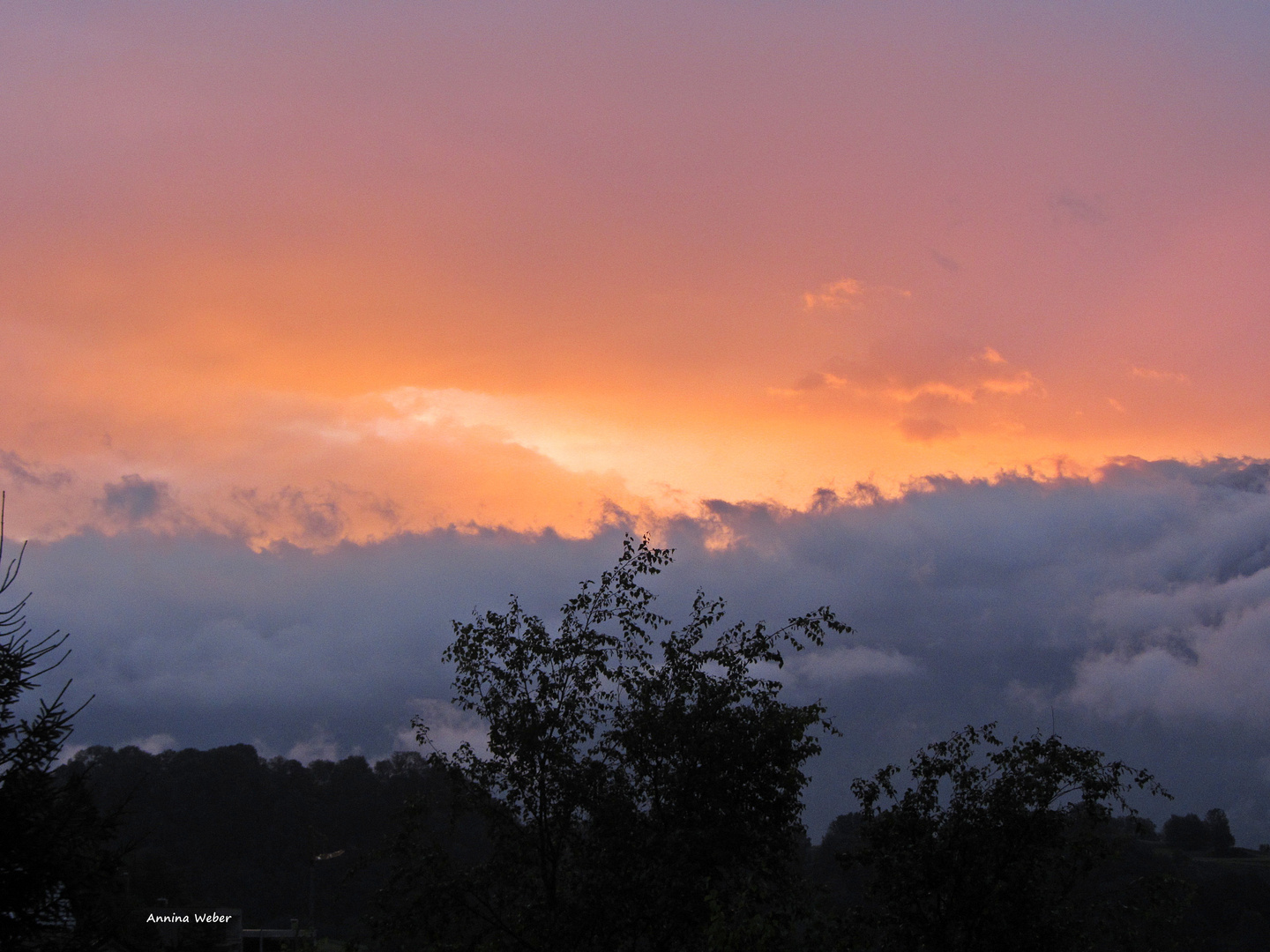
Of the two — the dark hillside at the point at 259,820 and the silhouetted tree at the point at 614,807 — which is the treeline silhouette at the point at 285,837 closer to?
the dark hillside at the point at 259,820

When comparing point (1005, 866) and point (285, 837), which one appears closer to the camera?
point (1005, 866)

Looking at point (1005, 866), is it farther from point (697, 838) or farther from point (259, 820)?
point (259, 820)

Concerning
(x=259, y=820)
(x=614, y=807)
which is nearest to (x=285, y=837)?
(x=259, y=820)

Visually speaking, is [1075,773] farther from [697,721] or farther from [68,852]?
[68,852]

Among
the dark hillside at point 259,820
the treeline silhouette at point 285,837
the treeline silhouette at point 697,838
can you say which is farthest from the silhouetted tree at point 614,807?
the dark hillside at point 259,820

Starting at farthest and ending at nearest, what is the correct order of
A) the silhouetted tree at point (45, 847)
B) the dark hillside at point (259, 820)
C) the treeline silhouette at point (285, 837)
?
1. the dark hillside at point (259, 820)
2. the treeline silhouette at point (285, 837)
3. the silhouetted tree at point (45, 847)

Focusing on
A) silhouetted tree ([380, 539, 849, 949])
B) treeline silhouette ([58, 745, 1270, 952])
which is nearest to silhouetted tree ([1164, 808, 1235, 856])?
treeline silhouette ([58, 745, 1270, 952])

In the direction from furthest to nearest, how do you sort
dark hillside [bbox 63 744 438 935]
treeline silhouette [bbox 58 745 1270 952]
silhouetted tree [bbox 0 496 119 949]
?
dark hillside [bbox 63 744 438 935], treeline silhouette [bbox 58 745 1270 952], silhouetted tree [bbox 0 496 119 949]

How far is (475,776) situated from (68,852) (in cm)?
833

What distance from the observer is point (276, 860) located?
9031 centimetres

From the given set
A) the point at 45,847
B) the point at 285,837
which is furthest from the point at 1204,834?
the point at 45,847

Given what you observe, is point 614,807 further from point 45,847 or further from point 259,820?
point 259,820

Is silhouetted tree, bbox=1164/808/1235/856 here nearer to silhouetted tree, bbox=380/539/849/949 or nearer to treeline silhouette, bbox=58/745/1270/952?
treeline silhouette, bbox=58/745/1270/952

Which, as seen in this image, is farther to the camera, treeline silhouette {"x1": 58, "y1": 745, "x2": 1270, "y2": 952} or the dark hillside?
the dark hillside
